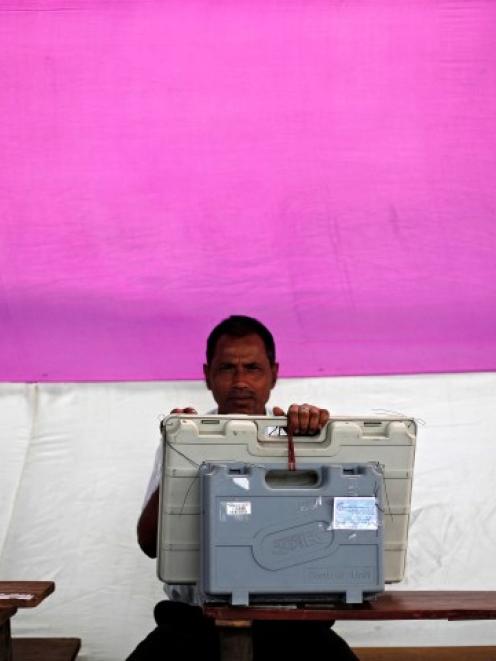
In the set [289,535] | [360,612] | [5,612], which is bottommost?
[5,612]

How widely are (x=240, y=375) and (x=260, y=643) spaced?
0.67 metres

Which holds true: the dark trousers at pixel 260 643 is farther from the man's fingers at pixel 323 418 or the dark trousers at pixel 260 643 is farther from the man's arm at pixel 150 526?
the man's fingers at pixel 323 418

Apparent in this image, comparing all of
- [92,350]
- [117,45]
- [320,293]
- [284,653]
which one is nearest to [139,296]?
[92,350]

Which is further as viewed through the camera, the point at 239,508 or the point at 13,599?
the point at 13,599

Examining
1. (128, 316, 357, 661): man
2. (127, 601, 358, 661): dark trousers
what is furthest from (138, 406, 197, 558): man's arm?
(127, 601, 358, 661): dark trousers

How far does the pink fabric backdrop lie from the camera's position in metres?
3.19

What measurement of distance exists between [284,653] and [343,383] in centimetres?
148

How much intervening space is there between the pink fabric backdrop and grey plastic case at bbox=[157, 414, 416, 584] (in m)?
1.58

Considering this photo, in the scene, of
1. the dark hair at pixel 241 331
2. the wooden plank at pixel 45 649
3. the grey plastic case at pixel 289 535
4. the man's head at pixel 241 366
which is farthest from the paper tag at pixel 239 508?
the wooden plank at pixel 45 649

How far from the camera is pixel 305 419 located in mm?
1663

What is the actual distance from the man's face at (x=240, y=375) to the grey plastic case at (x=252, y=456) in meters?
0.62

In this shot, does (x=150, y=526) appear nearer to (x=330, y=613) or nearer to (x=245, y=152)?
(x=330, y=613)

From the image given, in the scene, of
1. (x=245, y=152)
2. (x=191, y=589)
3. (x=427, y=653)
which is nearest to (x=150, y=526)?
(x=191, y=589)

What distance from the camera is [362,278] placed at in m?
3.23
